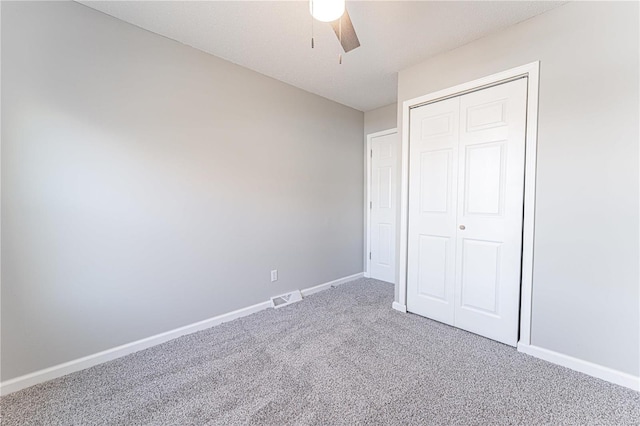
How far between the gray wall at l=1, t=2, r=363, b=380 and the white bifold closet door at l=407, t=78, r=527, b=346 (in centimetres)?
140

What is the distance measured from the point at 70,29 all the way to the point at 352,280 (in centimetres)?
368

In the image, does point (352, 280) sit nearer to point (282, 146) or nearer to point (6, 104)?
point (282, 146)

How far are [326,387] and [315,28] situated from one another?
252 centimetres

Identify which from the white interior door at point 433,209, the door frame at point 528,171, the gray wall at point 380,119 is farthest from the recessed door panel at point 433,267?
the gray wall at point 380,119

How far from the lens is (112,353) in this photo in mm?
1906

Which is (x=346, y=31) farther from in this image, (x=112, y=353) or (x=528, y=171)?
(x=112, y=353)

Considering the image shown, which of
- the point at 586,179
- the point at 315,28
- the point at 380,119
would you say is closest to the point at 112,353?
the point at 315,28

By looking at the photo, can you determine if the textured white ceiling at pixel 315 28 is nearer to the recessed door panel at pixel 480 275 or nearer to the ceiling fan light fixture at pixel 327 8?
the ceiling fan light fixture at pixel 327 8

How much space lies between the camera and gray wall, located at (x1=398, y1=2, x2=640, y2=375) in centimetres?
157

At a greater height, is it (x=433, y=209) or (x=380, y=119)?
(x=380, y=119)

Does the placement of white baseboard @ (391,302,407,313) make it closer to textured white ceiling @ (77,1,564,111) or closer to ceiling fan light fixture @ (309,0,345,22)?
textured white ceiling @ (77,1,564,111)

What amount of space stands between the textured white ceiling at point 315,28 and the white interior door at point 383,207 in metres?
1.22

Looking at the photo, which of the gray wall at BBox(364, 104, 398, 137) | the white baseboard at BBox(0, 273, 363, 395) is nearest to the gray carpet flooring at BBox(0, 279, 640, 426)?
the white baseboard at BBox(0, 273, 363, 395)

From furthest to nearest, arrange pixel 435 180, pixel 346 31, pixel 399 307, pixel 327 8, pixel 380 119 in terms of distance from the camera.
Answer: pixel 380 119
pixel 399 307
pixel 435 180
pixel 346 31
pixel 327 8
